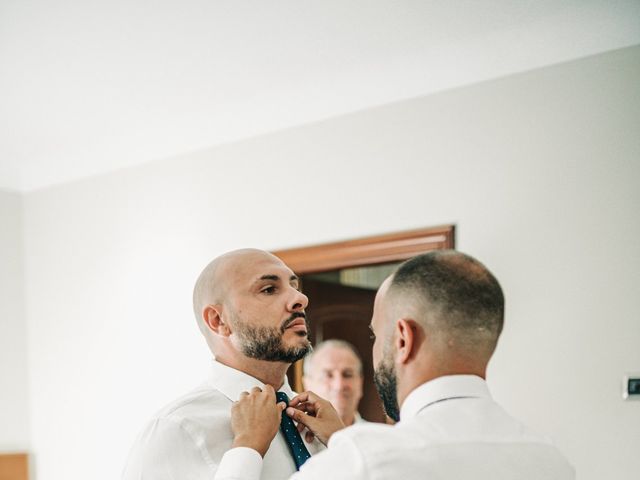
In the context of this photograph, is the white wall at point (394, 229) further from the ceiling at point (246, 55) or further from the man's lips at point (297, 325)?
the man's lips at point (297, 325)

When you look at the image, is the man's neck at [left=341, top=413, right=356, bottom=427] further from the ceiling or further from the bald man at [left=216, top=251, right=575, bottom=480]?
the bald man at [left=216, top=251, right=575, bottom=480]

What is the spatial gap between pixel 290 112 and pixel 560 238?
1496mm

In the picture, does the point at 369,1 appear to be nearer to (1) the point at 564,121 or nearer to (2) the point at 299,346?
(1) the point at 564,121

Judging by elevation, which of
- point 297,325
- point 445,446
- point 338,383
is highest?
point 297,325

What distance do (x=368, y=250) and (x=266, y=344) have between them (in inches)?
71.0

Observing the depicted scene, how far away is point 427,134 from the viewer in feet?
11.0

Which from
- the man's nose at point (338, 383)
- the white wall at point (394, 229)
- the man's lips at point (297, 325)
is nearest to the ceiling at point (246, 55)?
the white wall at point (394, 229)

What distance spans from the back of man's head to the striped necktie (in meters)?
0.49

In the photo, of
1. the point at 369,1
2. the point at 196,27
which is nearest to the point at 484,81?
the point at 369,1

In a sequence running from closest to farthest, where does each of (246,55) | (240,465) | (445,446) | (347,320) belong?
(445,446), (240,465), (246,55), (347,320)

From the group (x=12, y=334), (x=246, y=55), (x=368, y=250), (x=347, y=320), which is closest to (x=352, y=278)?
(x=347, y=320)

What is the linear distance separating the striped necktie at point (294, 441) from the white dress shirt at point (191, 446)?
0.04 feet

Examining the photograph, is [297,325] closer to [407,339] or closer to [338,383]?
[407,339]

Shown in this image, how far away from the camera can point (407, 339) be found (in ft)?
4.40
